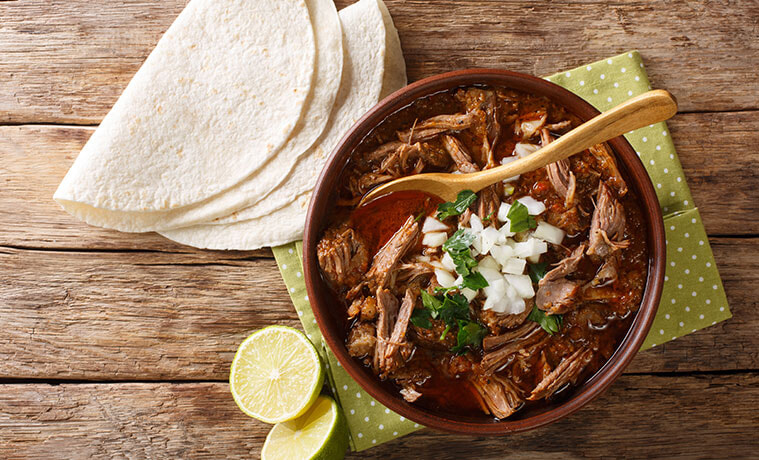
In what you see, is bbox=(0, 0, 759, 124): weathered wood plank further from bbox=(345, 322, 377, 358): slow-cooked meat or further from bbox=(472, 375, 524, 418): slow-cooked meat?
bbox=(472, 375, 524, 418): slow-cooked meat

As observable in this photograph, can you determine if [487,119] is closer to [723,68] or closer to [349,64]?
[349,64]

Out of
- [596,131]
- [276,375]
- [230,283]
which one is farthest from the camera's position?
[230,283]

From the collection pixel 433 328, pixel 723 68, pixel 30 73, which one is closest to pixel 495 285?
pixel 433 328

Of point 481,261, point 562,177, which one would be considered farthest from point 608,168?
point 481,261

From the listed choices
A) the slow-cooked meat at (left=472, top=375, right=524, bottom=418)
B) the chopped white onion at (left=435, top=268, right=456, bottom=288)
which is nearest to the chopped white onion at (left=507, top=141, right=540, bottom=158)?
the chopped white onion at (left=435, top=268, right=456, bottom=288)

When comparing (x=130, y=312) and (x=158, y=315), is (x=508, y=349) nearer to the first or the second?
(x=158, y=315)

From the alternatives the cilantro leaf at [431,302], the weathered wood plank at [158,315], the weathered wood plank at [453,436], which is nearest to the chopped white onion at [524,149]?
the cilantro leaf at [431,302]
